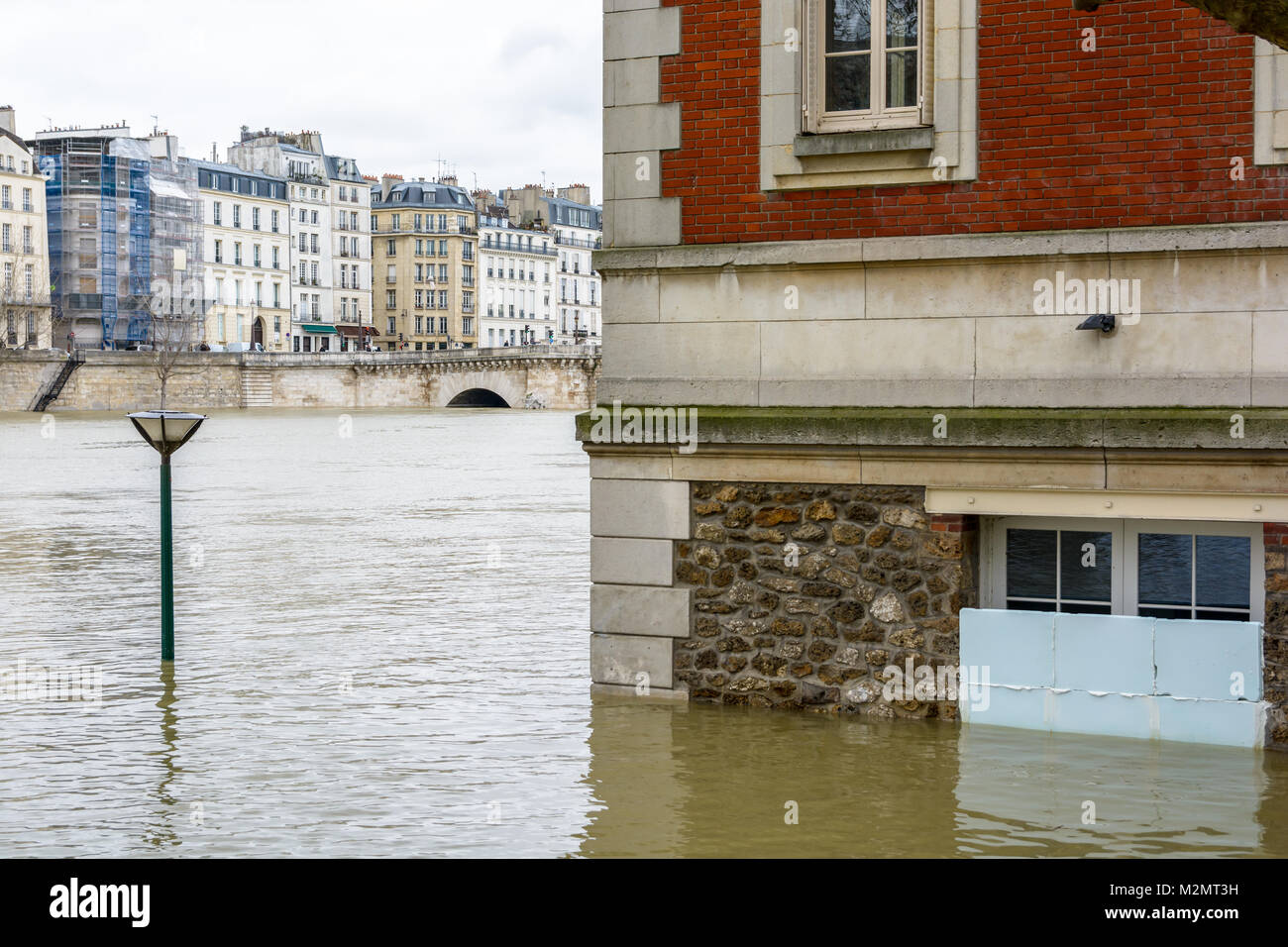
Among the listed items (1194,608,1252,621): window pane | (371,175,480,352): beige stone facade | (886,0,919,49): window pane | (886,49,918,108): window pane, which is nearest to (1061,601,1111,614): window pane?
(1194,608,1252,621): window pane

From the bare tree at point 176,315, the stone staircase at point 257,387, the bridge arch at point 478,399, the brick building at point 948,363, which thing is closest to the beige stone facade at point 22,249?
the bare tree at point 176,315

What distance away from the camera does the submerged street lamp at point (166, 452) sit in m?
13.2

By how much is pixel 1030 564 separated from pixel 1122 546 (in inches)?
22.2

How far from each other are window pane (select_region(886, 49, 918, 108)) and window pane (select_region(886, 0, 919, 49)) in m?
0.07

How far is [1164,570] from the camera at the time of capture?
9766mm

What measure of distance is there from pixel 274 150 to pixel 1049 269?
125322mm

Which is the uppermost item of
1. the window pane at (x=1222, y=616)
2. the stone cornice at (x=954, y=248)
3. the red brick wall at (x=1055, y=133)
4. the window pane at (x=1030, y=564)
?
the red brick wall at (x=1055, y=133)

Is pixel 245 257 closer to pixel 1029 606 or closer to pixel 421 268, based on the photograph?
pixel 421 268

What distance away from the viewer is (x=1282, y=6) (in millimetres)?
5125

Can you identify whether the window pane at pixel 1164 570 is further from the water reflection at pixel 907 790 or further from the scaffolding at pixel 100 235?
the scaffolding at pixel 100 235

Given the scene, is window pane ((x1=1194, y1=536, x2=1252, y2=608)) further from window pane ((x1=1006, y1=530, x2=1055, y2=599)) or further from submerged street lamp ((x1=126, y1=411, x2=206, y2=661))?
submerged street lamp ((x1=126, y1=411, x2=206, y2=661))

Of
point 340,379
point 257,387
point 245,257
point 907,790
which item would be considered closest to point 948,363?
Answer: point 907,790

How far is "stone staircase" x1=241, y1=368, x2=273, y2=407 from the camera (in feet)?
337

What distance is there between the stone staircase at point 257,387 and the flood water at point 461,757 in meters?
85.3
